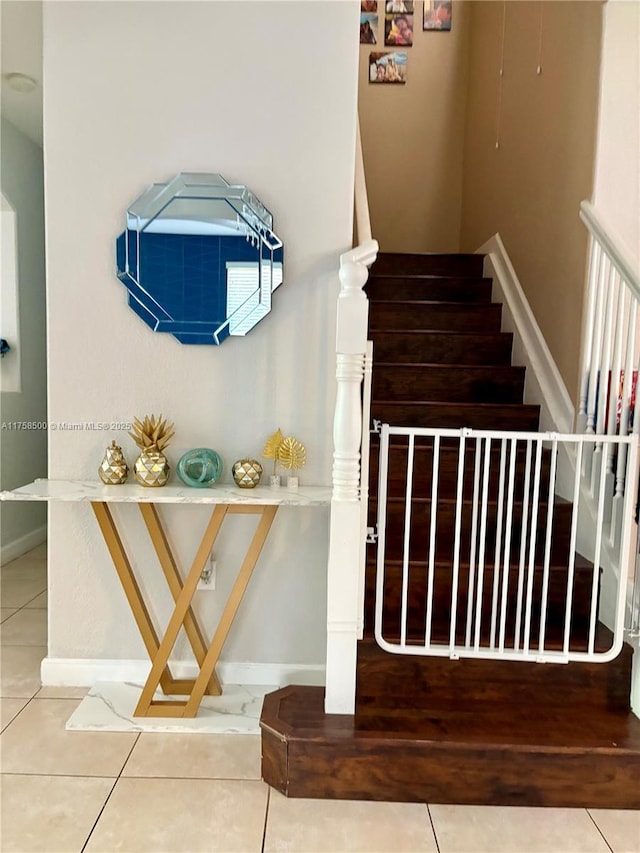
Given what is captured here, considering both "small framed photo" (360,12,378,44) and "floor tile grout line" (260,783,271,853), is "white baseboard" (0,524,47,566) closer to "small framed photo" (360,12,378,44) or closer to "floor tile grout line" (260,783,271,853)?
"floor tile grout line" (260,783,271,853)

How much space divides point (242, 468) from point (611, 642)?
4.74 ft

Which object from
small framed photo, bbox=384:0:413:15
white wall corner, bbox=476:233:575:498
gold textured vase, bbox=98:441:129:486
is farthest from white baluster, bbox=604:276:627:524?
small framed photo, bbox=384:0:413:15

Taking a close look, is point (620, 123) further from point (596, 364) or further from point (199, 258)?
point (199, 258)

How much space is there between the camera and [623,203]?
8.18ft

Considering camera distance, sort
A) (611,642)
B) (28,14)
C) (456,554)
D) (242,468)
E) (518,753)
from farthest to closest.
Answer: (28,14)
(242,468)
(611,642)
(456,554)
(518,753)

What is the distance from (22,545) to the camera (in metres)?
3.81

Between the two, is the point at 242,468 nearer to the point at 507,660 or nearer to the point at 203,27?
the point at 507,660

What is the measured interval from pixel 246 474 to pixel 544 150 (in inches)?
90.8

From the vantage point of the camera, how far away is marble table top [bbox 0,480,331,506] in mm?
1998

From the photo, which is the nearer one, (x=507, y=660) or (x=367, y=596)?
(x=507, y=660)

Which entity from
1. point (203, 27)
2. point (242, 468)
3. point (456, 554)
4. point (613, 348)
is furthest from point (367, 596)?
point (203, 27)

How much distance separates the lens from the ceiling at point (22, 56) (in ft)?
7.97

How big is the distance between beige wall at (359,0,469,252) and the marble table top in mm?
3095

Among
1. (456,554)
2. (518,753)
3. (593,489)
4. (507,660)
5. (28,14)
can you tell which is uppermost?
(28,14)
